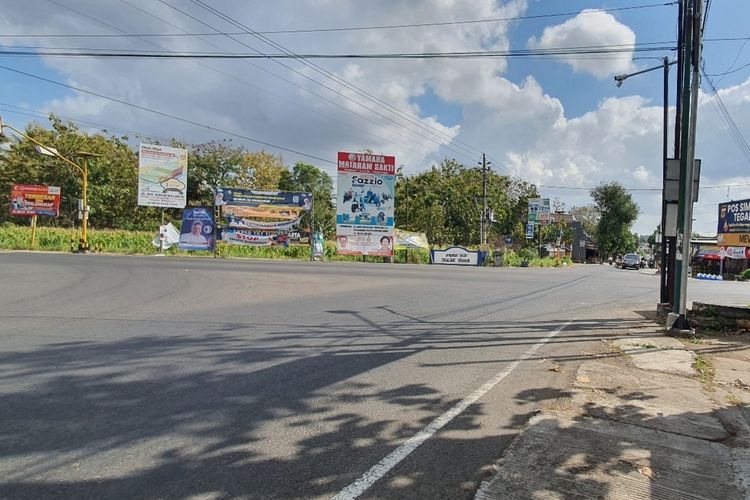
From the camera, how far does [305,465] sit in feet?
11.3

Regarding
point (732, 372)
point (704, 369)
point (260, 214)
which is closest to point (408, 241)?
point (260, 214)

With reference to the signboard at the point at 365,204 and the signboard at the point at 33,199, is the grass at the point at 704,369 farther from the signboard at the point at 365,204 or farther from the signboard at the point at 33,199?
the signboard at the point at 33,199

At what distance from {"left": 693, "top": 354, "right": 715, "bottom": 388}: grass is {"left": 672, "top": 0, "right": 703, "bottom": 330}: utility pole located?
183 centimetres

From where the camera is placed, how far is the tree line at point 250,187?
47750 millimetres

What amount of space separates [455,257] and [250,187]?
27084mm

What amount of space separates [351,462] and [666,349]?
6362mm

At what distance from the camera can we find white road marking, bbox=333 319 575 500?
3117mm

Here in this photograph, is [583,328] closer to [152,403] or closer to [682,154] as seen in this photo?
[682,154]

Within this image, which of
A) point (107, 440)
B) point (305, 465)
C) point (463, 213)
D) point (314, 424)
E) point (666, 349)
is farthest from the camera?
point (463, 213)

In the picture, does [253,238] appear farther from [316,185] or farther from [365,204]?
[316,185]

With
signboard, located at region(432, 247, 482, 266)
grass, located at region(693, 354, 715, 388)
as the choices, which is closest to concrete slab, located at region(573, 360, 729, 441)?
grass, located at region(693, 354, 715, 388)

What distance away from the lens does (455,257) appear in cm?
3984

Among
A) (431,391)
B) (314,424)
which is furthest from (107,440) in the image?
(431,391)

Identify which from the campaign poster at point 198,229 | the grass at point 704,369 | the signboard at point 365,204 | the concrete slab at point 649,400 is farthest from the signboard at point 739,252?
the concrete slab at point 649,400
